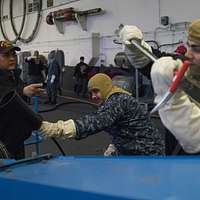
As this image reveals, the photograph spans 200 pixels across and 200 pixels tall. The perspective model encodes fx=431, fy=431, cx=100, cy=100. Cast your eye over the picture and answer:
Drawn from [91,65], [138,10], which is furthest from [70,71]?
[138,10]

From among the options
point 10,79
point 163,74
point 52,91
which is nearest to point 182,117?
point 163,74

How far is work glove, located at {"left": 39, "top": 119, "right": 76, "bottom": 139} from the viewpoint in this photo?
2.15 m

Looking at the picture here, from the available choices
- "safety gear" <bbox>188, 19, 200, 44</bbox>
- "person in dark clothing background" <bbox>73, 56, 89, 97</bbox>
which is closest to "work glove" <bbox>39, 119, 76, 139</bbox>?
"safety gear" <bbox>188, 19, 200, 44</bbox>

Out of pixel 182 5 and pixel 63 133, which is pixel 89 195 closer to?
pixel 63 133

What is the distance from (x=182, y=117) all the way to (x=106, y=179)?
40cm

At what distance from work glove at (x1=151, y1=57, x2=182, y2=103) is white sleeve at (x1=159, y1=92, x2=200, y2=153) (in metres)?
0.04

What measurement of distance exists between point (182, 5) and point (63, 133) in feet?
31.9

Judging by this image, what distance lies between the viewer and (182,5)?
11.3m

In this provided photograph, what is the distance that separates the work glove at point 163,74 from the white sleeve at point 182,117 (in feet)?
0.14

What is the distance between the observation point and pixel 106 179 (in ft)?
3.28

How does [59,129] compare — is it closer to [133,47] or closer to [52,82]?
[133,47]

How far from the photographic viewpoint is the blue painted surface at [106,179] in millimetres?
887

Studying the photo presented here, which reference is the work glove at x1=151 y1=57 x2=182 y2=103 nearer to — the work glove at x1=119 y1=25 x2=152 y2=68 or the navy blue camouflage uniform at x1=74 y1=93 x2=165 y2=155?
the work glove at x1=119 y1=25 x2=152 y2=68

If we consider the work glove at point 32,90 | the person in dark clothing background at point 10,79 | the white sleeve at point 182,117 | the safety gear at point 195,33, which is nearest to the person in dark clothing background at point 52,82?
the person in dark clothing background at point 10,79
